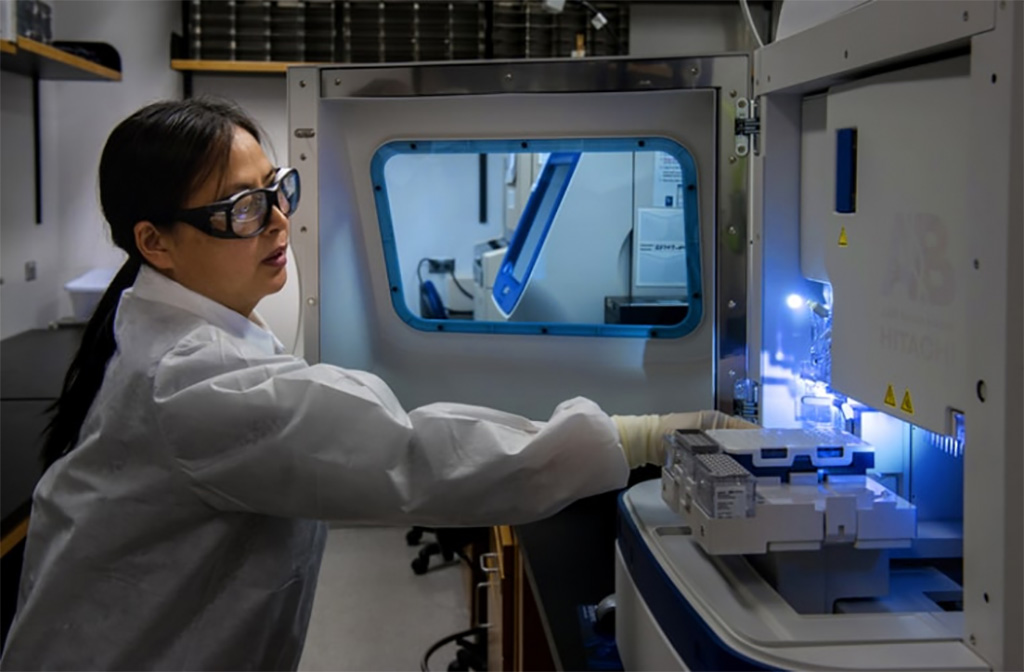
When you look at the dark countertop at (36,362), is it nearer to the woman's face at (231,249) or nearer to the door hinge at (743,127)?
the woman's face at (231,249)

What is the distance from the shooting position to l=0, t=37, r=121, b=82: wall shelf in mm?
3021

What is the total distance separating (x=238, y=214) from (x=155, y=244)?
0.12 m

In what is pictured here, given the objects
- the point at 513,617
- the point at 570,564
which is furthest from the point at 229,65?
the point at 570,564

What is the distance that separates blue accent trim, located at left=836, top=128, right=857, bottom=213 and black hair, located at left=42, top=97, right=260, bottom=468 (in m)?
0.77

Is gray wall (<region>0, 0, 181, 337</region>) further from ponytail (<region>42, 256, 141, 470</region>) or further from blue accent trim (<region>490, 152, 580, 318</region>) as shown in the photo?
ponytail (<region>42, 256, 141, 470</region>)

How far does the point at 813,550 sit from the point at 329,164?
1.33 m

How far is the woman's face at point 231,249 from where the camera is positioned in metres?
1.31

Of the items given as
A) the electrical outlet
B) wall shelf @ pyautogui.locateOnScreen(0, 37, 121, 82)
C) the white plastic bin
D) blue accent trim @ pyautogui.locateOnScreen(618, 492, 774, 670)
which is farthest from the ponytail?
the white plastic bin

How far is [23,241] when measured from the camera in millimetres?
3871

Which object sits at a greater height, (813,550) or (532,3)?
(532,3)

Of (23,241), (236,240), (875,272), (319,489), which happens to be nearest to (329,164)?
(236,240)

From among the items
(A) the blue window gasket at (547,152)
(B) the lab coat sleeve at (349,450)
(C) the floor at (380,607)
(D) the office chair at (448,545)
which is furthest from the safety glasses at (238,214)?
(D) the office chair at (448,545)

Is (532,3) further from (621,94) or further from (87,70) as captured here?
(621,94)

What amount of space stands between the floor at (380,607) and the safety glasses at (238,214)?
2044mm
